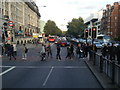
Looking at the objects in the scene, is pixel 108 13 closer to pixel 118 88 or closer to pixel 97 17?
pixel 97 17

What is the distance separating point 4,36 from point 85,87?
44.8m

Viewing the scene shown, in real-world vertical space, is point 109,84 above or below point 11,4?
below

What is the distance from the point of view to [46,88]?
929 centimetres

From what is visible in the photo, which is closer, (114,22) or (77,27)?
(114,22)

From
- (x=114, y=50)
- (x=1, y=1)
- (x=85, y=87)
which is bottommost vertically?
(x=85, y=87)

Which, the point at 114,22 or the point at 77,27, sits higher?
the point at 114,22

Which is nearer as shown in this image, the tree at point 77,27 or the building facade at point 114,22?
the building facade at point 114,22

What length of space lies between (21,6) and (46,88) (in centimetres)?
7031

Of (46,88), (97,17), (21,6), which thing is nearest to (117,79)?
(46,88)

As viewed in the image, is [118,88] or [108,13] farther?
[108,13]

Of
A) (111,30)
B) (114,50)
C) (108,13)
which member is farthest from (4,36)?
Result: (108,13)

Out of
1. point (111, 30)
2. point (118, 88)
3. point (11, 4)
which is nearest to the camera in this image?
point (118, 88)

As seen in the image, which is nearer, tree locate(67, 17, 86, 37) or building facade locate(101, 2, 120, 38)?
building facade locate(101, 2, 120, 38)

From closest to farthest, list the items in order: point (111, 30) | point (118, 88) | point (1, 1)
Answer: point (118, 88), point (1, 1), point (111, 30)
